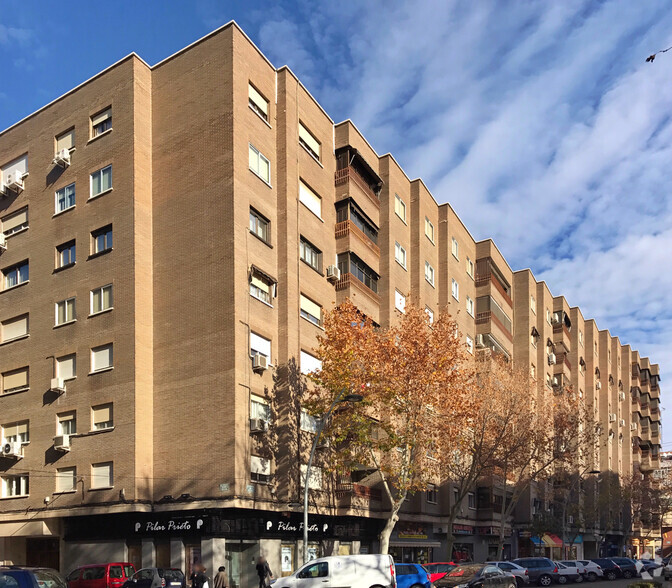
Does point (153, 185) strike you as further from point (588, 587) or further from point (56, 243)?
point (588, 587)

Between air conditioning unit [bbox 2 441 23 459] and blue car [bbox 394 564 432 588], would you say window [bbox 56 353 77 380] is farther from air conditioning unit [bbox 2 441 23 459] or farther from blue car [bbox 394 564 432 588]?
blue car [bbox 394 564 432 588]

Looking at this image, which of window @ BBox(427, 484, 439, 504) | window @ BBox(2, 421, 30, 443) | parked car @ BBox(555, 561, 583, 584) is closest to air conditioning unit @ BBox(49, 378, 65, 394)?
window @ BBox(2, 421, 30, 443)

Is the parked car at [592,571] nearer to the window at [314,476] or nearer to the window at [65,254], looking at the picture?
the window at [314,476]

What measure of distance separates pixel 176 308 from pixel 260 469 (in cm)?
716

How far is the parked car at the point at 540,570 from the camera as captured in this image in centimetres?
4206

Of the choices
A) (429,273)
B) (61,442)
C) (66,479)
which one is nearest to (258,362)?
(61,442)

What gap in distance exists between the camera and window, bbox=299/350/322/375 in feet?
112

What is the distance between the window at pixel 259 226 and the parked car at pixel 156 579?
43.8 feet

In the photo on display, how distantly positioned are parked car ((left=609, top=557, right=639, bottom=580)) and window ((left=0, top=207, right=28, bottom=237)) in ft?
136

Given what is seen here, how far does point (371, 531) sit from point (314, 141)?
1906 centimetres

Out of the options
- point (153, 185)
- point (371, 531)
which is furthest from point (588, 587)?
point (153, 185)

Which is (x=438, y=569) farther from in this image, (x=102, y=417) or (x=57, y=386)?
(x=57, y=386)

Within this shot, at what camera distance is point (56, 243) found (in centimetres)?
3547

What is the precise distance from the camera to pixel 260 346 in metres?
32.0
